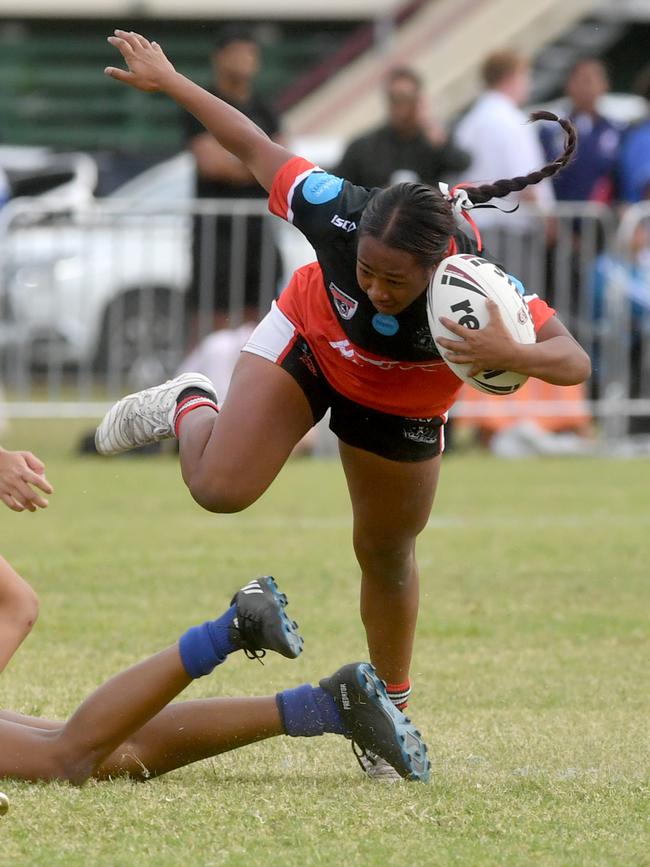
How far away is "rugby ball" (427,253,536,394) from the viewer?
15.4 ft

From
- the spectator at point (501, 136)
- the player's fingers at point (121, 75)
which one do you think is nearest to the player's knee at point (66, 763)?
the player's fingers at point (121, 75)

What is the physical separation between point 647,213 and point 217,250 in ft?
11.1

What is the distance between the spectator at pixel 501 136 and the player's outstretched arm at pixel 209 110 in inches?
294

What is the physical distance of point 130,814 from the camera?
4.39 metres

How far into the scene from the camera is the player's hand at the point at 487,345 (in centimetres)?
460

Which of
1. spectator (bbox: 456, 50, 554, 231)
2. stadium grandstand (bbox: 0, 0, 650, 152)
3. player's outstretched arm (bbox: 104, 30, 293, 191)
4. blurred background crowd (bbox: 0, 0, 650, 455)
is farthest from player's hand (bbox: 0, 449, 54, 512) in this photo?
stadium grandstand (bbox: 0, 0, 650, 152)

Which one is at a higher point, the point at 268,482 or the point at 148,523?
the point at 268,482

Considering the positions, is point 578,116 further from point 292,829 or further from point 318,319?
point 292,829

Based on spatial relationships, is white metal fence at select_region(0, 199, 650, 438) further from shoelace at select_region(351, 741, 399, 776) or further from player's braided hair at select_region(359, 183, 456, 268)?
shoelace at select_region(351, 741, 399, 776)

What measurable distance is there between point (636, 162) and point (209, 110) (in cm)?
881

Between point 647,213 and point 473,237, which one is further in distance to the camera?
point 647,213

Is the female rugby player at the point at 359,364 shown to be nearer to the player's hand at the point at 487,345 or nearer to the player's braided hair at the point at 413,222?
the player's braided hair at the point at 413,222

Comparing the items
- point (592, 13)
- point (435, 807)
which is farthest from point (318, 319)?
point (592, 13)

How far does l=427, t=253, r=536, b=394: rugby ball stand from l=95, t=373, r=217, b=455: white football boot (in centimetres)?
131
